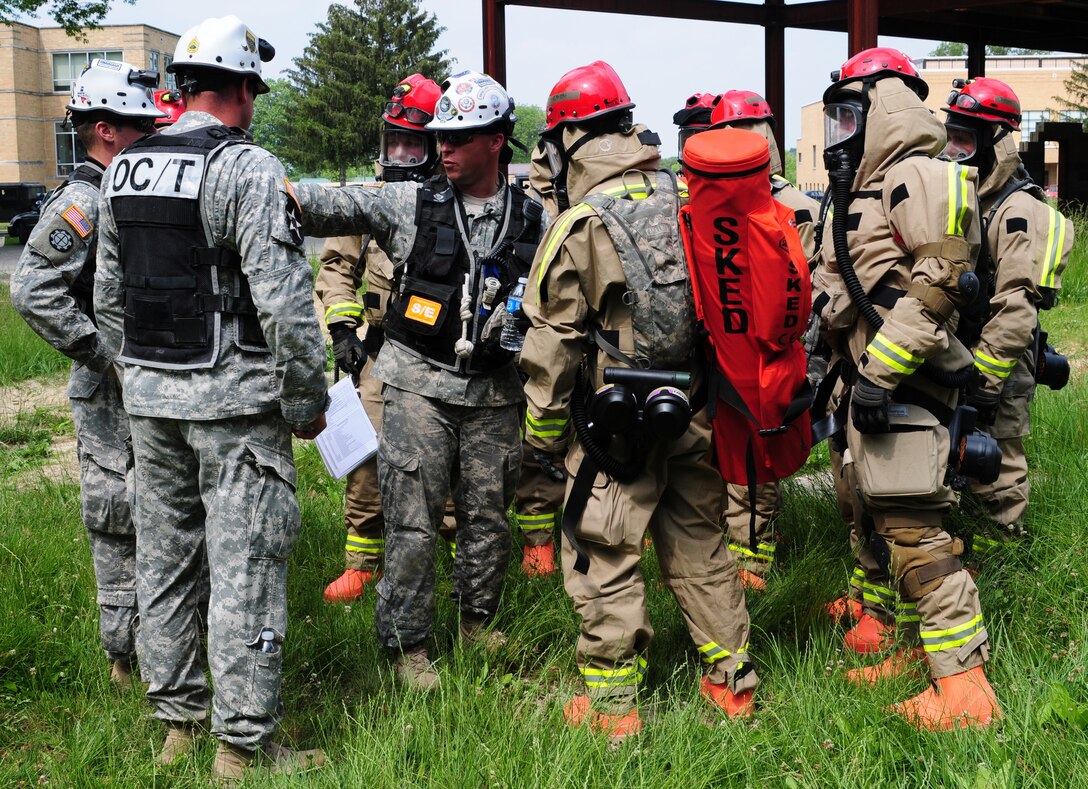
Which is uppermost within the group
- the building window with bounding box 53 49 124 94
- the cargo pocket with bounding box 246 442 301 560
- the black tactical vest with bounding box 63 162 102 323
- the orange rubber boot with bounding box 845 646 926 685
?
the building window with bounding box 53 49 124 94

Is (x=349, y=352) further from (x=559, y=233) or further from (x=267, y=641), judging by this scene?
(x=267, y=641)

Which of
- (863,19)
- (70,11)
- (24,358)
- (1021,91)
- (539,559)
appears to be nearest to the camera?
(539,559)

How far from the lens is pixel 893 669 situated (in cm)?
377

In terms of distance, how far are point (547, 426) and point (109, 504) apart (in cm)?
177

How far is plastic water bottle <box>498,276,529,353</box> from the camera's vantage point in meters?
4.00

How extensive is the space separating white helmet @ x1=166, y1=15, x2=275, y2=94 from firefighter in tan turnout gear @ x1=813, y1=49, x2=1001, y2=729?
2244mm

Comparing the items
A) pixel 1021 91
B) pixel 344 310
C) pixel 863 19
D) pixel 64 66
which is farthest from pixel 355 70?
pixel 344 310

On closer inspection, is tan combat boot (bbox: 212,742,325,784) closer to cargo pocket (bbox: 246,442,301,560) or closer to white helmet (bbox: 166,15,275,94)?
cargo pocket (bbox: 246,442,301,560)

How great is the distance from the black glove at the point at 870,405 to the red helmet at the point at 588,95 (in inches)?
52.0

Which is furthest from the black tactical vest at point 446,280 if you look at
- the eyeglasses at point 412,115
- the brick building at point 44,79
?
the brick building at point 44,79

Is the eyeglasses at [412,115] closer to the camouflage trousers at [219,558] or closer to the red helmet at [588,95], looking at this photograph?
the red helmet at [588,95]

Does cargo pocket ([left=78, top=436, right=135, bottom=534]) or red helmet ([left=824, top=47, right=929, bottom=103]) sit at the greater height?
red helmet ([left=824, top=47, right=929, bottom=103])

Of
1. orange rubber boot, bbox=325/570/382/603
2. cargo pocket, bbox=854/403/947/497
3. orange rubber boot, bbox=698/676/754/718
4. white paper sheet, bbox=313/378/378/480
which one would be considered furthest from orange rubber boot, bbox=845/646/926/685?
orange rubber boot, bbox=325/570/382/603

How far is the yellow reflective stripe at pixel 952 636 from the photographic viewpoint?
12.0 ft
